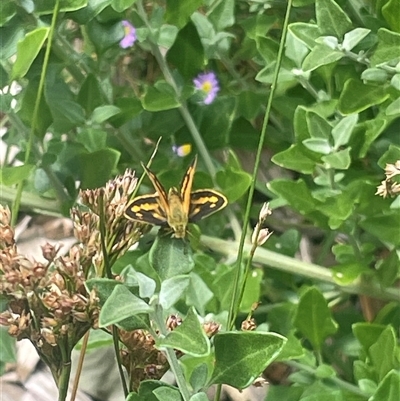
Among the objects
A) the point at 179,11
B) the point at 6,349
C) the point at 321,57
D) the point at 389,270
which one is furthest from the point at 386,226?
the point at 6,349

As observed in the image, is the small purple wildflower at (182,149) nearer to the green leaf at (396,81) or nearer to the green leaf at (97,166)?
the green leaf at (97,166)

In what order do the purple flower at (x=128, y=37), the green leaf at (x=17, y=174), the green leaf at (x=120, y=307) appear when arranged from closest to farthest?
the green leaf at (x=120, y=307) → the green leaf at (x=17, y=174) → the purple flower at (x=128, y=37)

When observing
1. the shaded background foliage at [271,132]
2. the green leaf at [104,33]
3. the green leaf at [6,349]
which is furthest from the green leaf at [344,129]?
the green leaf at [6,349]

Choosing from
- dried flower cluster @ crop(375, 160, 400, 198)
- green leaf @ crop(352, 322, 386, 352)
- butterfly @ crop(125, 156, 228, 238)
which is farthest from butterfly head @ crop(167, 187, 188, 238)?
green leaf @ crop(352, 322, 386, 352)

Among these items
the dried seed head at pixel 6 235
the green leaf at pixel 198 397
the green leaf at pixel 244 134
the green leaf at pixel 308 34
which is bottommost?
the green leaf at pixel 244 134

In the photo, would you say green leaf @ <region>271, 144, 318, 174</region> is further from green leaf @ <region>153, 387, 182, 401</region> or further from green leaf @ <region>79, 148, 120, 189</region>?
green leaf @ <region>153, 387, 182, 401</region>

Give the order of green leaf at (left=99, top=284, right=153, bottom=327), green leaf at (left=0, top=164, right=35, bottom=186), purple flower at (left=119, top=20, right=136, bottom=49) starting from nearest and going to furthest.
A: green leaf at (left=99, top=284, right=153, bottom=327) → green leaf at (left=0, top=164, right=35, bottom=186) → purple flower at (left=119, top=20, right=136, bottom=49)

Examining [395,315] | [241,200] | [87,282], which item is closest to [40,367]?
[241,200]
